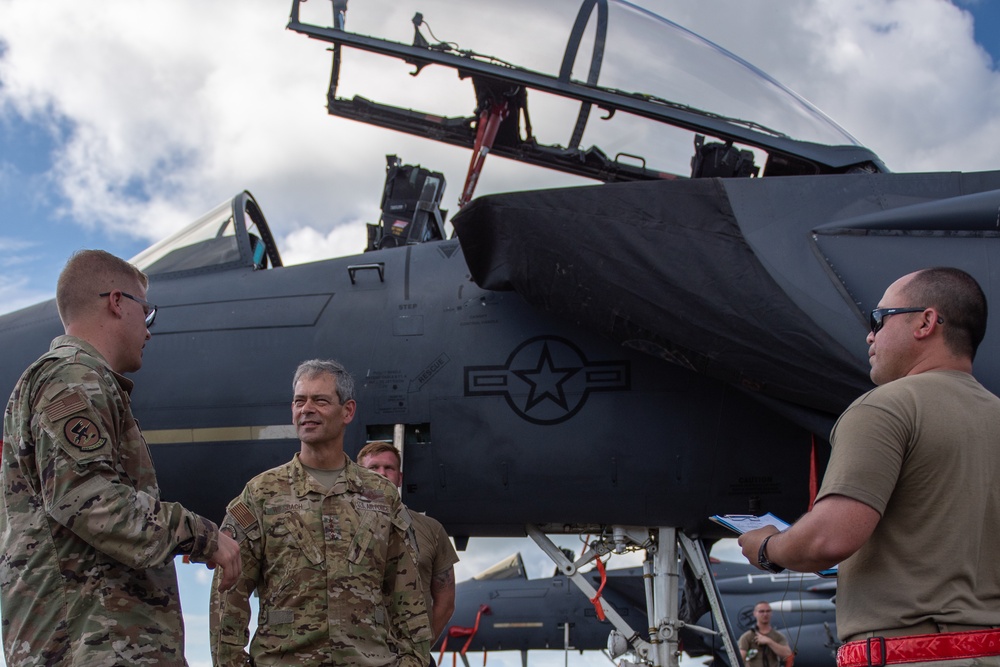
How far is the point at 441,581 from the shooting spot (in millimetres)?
5109

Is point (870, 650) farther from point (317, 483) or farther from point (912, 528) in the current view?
point (317, 483)

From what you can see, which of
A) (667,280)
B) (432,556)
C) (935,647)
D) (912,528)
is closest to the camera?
(935,647)

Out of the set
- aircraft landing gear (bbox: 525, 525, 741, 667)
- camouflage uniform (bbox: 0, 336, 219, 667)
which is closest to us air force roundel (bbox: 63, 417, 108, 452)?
camouflage uniform (bbox: 0, 336, 219, 667)

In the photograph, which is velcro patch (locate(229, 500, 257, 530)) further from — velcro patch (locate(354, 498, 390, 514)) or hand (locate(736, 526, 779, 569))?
hand (locate(736, 526, 779, 569))

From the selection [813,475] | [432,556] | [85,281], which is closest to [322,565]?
[85,281]

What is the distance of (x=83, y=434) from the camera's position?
282cm

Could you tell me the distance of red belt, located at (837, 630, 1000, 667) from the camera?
239 centimetres

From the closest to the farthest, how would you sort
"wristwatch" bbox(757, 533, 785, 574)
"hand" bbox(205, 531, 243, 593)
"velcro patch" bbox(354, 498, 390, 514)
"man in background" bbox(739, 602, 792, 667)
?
"wristwatch" bbox(757, 533, 785, 574) < "hand" bbox(205, 531, 243, 593) < "velcro patch" bbox(354, 498, 390, 514) < "man in background" bbox(739, 602, 792, 667)

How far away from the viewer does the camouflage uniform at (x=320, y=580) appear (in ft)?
11.6

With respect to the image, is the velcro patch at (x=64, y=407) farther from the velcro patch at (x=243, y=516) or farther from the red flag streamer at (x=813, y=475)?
the red flag streamer at (x=813, y=475)

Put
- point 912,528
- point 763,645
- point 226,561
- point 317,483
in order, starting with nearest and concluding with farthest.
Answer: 1. point 912,528
2. point 226,561
3. point 317,483
4. point 763,645

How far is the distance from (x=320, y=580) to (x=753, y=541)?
1.62 metres

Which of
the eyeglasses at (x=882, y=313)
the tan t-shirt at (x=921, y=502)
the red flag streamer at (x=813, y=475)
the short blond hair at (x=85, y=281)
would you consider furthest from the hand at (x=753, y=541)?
the red flag streamer at (x=813, y=475)

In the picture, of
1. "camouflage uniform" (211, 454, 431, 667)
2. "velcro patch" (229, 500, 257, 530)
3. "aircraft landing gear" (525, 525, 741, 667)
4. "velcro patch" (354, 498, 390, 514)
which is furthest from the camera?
"aircraft landing gear" (525, 525, 741, 667)
